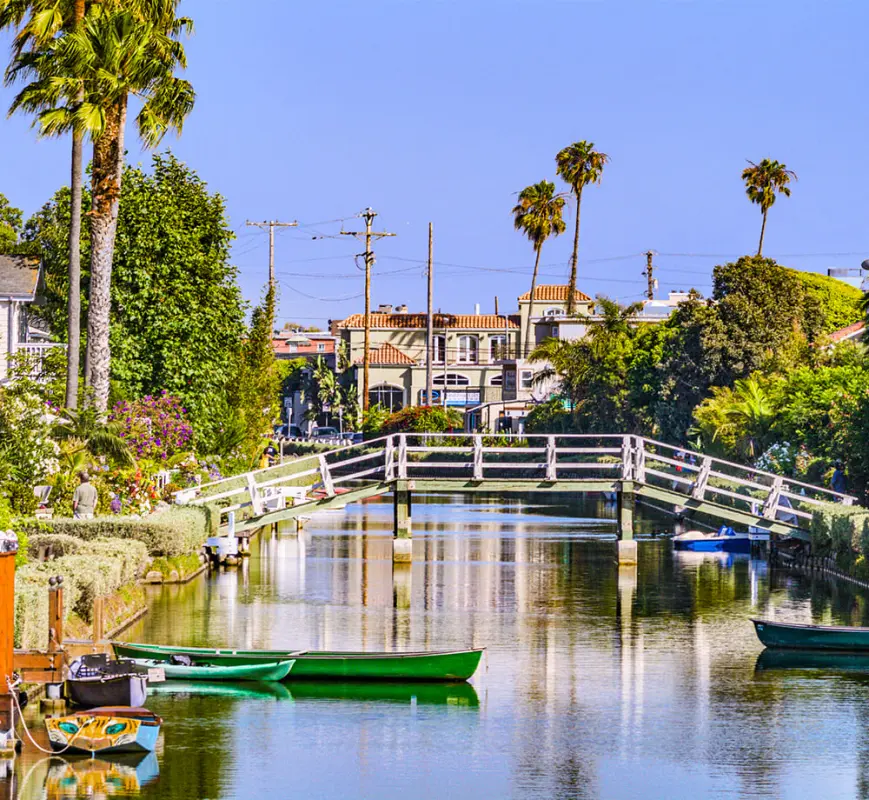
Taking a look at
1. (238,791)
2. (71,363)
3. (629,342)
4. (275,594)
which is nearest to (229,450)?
(71,363)

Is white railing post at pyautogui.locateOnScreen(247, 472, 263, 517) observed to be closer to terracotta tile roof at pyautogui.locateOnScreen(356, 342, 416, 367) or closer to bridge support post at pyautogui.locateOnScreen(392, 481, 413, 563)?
bridge support post at pyautogui.locateOnScreen(392, 481, 413, 563)

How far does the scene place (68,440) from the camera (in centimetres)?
4166

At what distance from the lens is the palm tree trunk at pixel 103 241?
45.4 m

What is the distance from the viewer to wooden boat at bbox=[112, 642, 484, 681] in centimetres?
2550

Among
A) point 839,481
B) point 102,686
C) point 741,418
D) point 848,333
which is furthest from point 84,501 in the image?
point 848,333

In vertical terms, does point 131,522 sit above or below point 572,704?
above

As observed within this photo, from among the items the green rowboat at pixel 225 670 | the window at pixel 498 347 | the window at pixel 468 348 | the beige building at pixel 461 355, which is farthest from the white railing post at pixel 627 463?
the window at pixel 468 348

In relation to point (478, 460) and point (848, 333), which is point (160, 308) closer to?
point (478, 460)

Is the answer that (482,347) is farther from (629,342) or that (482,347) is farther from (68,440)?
(68,440)

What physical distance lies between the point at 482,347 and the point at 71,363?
3575 inches

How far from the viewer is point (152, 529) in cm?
3841

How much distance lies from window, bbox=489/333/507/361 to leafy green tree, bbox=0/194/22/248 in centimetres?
5209

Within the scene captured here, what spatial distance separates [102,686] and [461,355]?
374 feet

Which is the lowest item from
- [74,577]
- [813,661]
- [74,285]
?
[813,661]
